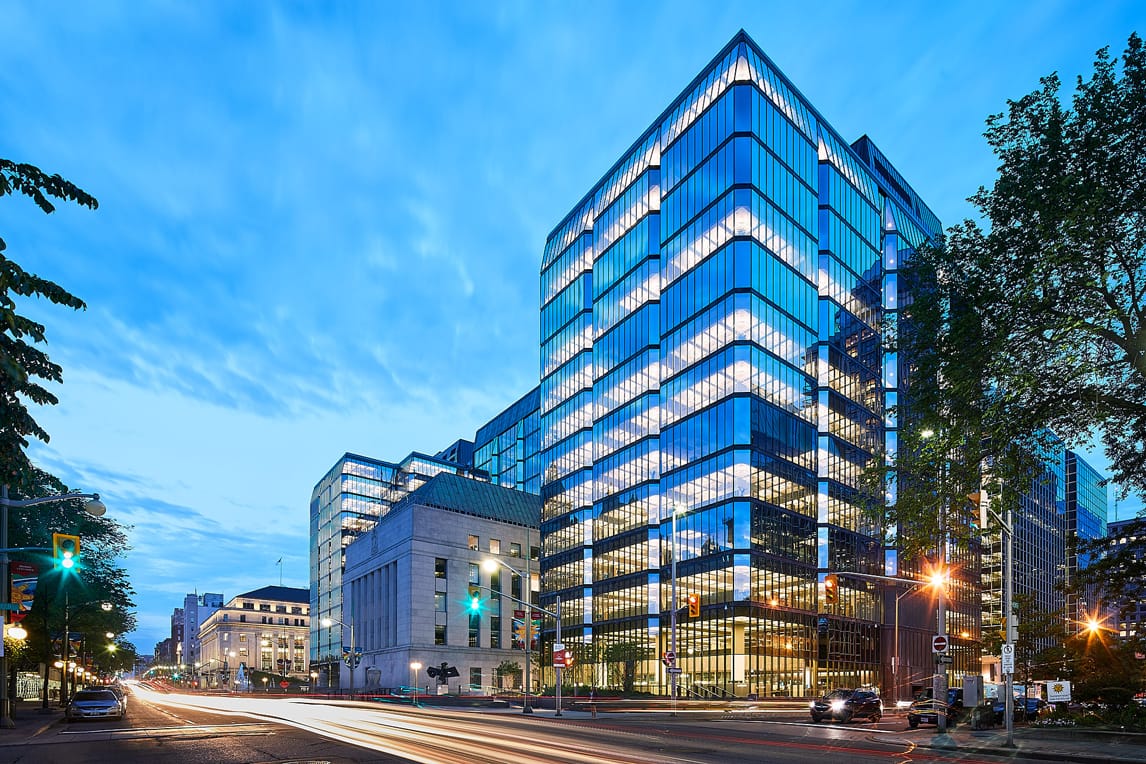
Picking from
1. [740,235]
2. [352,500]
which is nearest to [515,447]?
[352,500]

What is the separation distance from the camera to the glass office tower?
70.1 m

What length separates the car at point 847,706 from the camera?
3750 cm

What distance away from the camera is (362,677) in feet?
363

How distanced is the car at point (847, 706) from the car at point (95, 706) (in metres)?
35.6

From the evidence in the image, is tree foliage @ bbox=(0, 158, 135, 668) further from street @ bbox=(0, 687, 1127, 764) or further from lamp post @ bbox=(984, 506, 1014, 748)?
lamp post @ bbox=(984, 506, 1014, 748)

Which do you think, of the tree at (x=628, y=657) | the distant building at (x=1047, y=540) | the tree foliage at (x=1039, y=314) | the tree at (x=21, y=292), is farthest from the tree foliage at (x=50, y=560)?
the distant building at (x=1047, y=540)

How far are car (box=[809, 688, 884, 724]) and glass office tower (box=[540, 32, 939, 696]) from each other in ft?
89.3

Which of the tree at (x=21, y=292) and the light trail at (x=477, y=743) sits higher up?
the tree at (x=21, y=292)

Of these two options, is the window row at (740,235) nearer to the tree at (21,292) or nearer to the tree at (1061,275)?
the tree at (1061,275)

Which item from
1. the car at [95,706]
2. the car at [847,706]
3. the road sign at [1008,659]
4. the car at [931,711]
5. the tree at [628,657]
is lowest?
the tree at [628,657]

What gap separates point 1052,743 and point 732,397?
46.5m

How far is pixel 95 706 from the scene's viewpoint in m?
40.8

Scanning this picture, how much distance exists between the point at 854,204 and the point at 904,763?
7503cm

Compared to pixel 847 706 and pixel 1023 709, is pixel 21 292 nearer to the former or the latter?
pixel 847 706
